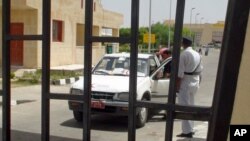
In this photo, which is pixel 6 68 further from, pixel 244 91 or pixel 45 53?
pixel 244 91

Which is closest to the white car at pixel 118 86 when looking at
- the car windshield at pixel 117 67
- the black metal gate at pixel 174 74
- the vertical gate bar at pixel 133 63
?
the car windshield at pixel 117 67

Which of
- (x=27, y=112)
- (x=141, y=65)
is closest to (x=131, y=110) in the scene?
Result: (x=141, y=65)

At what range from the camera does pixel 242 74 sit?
2.81 m

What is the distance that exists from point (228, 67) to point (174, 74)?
1.48 ft

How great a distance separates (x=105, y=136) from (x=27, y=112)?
311cm

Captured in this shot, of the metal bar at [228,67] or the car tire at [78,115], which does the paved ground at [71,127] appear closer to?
the car tire at [78,115]

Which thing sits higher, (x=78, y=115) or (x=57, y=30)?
(x=57, y=30)

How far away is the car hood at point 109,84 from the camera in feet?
24.0

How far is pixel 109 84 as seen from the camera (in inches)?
294

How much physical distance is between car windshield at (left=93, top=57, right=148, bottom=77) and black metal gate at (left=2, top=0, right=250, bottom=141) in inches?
171

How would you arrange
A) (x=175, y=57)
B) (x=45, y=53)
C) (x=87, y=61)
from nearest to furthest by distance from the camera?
(x=175, y=57)
(x=87, y=61)
(x=45, y=53)

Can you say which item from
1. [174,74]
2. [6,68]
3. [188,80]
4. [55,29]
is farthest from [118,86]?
[55,29]

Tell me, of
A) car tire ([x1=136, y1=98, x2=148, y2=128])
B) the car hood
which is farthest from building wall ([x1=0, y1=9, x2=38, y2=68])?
car tire ([x1=136, y1=98, x2=148, y2=128])

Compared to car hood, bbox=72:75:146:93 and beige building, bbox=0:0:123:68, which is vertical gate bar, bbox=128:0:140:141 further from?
beige building, bbox=0:0:123:68
